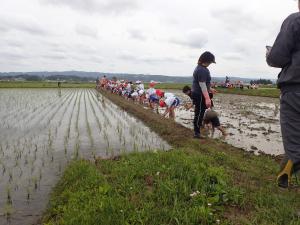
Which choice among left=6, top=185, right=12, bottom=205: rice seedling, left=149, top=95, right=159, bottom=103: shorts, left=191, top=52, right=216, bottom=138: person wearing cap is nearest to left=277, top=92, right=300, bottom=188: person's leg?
left=6, top=185, right=12, bottom=205: rice seedling

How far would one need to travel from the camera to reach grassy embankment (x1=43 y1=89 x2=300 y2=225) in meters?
3.29

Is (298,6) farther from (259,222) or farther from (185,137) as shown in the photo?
(185,137)

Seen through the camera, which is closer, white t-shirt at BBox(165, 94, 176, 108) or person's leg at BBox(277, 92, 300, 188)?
person's leg at BBox(277, 92, 300, 188)

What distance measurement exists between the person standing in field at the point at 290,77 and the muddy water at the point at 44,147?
2822 millimetres

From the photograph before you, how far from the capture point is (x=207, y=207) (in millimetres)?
3447

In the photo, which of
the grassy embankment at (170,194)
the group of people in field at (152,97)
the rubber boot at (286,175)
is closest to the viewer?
the grassy embankment at (170,194)

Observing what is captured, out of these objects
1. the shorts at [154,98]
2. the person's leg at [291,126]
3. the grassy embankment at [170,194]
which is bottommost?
the grassy embankment at [170,194]

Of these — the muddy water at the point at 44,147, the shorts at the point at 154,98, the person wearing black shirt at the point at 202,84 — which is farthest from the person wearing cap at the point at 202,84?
the shorts at the point at 154,98

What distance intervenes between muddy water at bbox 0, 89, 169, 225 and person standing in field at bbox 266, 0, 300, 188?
111 inches

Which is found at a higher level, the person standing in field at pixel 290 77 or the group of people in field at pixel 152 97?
the person standing in field at pixel 290 77

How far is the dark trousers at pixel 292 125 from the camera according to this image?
3.55 metres

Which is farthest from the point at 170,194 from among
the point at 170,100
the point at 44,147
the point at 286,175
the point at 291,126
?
the point at 170,100

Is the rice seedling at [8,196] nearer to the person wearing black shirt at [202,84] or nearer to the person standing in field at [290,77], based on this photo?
the person standing in field at [290,77]

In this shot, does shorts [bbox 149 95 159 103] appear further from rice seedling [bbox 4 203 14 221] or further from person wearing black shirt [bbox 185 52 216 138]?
rice seedling [bbox 4 203 14 221]
